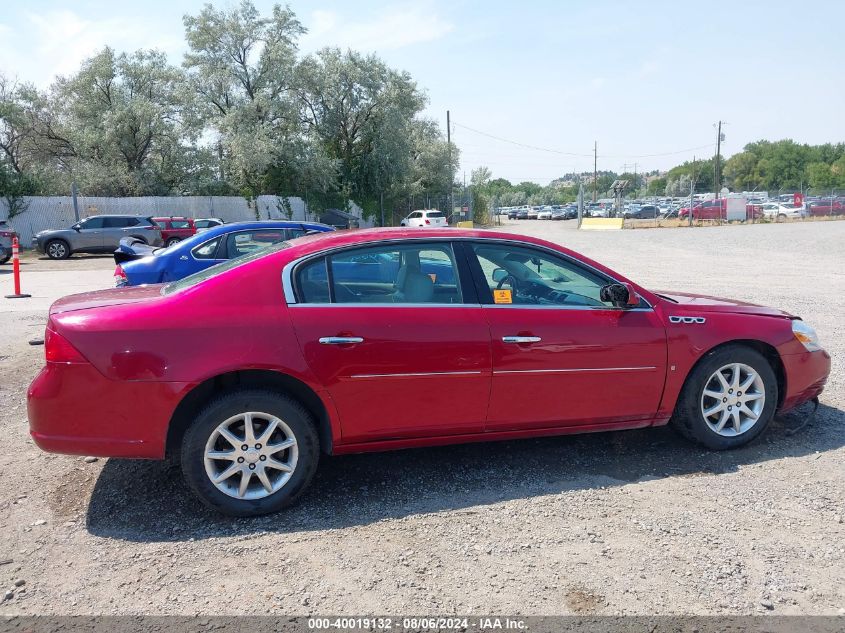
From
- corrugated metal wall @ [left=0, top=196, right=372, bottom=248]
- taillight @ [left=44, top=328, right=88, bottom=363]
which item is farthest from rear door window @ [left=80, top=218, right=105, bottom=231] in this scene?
taillight @ [left=44, top=328, right=88, bottom=363]

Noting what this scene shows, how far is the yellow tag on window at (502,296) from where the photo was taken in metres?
4.16

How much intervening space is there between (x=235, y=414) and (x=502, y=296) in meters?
1.75

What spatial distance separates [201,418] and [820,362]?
167 inches

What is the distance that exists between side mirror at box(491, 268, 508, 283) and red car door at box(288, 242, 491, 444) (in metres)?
0.24

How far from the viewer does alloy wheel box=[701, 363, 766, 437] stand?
4.54 metres

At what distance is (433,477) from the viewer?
429cm

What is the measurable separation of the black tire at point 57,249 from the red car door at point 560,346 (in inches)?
915

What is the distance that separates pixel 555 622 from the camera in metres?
2.82

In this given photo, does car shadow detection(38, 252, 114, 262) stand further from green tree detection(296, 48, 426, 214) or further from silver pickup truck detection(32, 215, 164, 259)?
green tree detection(296, 48, 426, 214)

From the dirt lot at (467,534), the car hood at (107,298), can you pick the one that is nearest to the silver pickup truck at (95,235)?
the dirt lot at (467,534)

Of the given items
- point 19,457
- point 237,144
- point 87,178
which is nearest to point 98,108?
point 87,178

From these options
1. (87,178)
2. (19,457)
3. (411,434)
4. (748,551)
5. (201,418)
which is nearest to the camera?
(748,551)

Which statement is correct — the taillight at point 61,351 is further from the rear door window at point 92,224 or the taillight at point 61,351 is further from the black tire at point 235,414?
the rear door window at point 92,224

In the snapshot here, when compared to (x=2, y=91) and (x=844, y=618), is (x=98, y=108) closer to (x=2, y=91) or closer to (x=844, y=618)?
(x=2, y=91)
